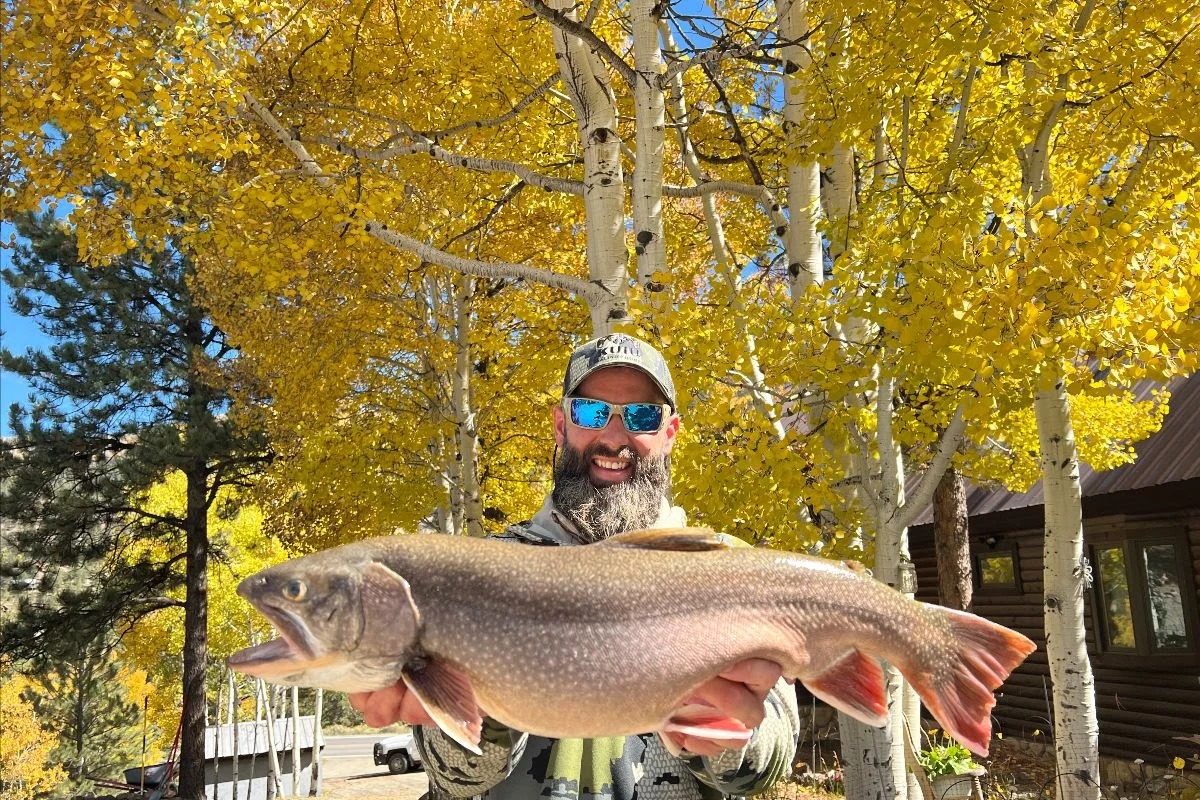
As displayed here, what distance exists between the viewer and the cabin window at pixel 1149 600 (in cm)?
1162

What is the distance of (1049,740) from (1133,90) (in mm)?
11280

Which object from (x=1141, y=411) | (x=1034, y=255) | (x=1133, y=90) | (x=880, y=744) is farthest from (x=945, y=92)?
(x=1141, y=411)

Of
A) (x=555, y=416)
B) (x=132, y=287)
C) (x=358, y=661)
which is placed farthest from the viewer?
(x=132, y=287)

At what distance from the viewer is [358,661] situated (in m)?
1.96

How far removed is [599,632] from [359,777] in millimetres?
39865

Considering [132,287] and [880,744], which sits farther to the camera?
[132,287]

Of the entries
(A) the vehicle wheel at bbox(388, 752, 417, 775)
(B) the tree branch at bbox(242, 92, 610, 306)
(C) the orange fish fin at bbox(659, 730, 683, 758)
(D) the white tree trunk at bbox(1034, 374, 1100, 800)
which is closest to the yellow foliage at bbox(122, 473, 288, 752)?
(A) the vehicle wheel at bbox(388, 752, 417, 775)

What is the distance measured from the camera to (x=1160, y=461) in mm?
11680

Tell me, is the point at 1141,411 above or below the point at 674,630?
above

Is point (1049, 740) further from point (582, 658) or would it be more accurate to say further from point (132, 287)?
point (132, 287)

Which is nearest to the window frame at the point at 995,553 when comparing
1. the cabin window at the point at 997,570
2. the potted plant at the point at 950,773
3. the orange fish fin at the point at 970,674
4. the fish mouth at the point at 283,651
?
the cabin window at the point at 997,570

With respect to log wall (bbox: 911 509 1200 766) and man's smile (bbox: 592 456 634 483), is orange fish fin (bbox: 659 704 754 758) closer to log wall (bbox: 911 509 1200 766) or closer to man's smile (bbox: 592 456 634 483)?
man's smile (bbox: 592 456 634 483)

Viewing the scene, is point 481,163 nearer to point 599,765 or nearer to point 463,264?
point 463,264

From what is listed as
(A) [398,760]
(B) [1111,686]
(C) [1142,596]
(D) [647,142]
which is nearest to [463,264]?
(D) [647,142]
